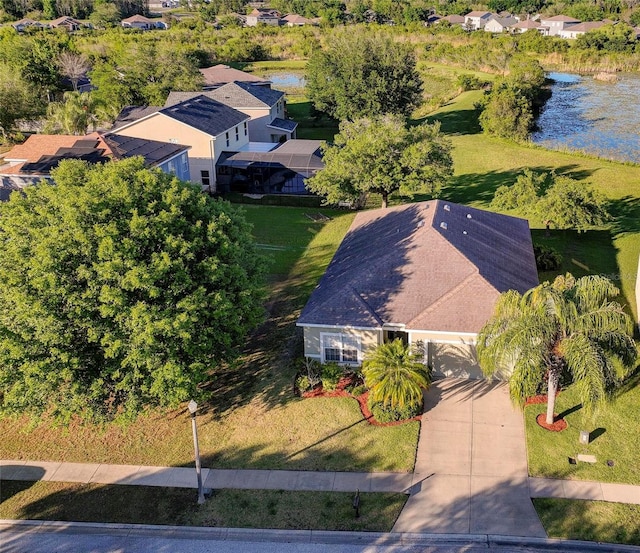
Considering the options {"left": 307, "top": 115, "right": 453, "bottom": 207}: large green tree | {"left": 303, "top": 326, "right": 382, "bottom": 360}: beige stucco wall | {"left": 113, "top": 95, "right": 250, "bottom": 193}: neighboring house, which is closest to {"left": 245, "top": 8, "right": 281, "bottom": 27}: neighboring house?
{"left": 113, "top": 95, "right": 250, "bottom": 193}: neighboring house

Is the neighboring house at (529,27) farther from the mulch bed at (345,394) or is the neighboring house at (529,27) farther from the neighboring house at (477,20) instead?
the mulch bed at (345,394)

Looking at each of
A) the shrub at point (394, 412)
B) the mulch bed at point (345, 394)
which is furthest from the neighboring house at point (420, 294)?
the shrub at point (394, 412)

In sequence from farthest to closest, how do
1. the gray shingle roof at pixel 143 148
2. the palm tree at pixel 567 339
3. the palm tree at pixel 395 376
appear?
the gray shingle roof at pixel 143 148 < the palm tree at pixel 395 376 < the palm tree at pixel 567 339

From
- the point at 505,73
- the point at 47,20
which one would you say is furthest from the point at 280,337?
the point at 47,20

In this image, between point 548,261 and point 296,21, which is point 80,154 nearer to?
point 548,261

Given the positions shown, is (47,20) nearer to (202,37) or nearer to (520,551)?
(202,37)

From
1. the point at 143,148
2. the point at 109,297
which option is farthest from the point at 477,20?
the point at 109,297

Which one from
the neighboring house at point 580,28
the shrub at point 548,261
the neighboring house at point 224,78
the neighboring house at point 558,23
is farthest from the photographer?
the neighboring house at point 558,23
